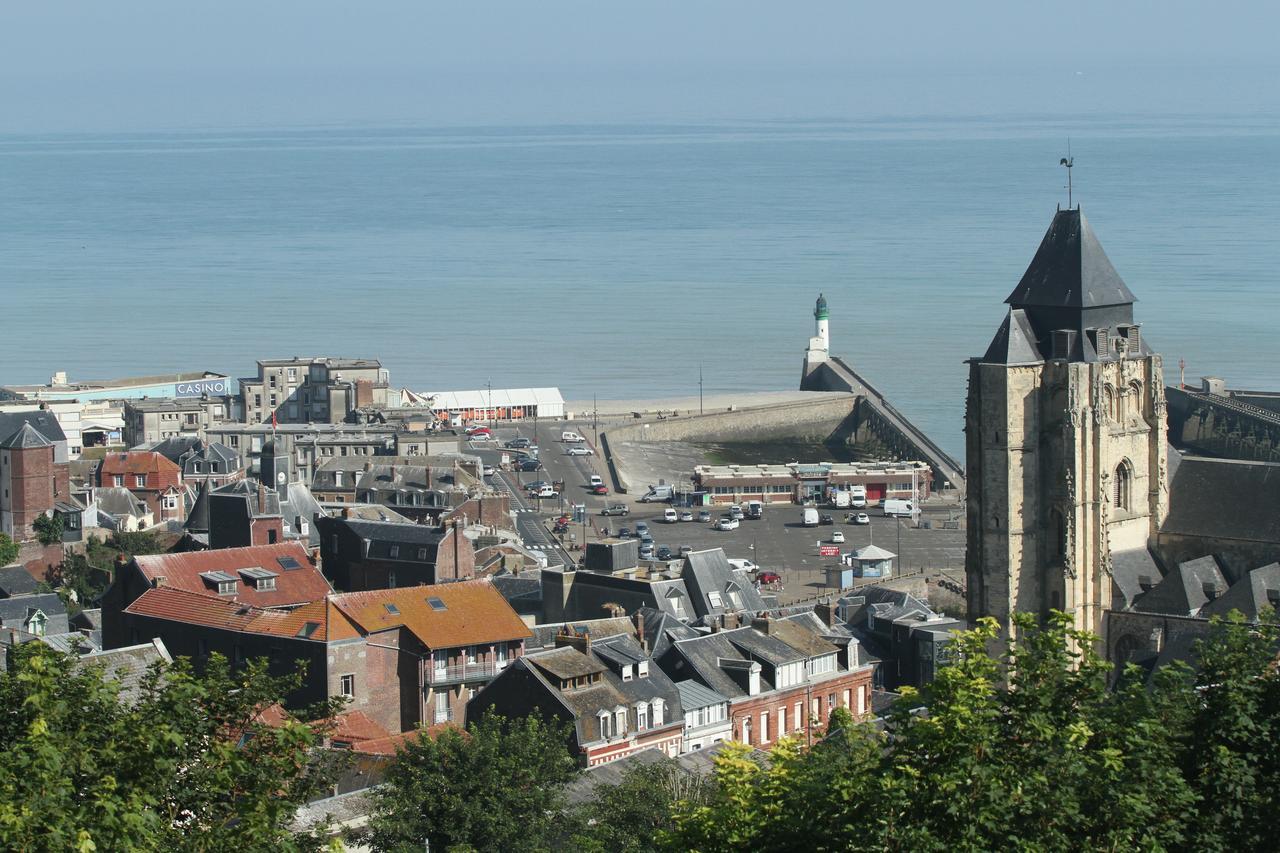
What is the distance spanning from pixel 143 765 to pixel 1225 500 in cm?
3026

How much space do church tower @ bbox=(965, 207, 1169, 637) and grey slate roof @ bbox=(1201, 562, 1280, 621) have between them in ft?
7.01

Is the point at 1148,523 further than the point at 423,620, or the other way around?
the point at 1148,523

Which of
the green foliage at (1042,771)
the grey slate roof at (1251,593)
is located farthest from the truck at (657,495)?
the green foliage at (1042,771)

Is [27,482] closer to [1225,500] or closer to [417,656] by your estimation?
[417,656]

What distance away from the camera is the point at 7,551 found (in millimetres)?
62438

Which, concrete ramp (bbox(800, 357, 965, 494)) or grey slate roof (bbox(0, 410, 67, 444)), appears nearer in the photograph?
grey slate roof (bbox(0, 410, 67, 444))

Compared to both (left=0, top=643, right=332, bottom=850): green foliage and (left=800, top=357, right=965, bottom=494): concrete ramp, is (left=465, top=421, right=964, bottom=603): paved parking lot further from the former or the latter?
(left=0, top=643, right=332, bottom=850): green foliage

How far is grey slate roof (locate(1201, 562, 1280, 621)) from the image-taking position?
44.5 metres

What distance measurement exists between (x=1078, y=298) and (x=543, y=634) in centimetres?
1165

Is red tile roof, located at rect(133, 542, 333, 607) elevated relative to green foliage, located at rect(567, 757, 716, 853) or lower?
elevated

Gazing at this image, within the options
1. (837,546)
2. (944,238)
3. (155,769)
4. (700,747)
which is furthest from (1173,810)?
(944,238)

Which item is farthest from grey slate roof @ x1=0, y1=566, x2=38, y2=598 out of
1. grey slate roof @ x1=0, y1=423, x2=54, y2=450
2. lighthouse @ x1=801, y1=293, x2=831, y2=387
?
lighthouse @ x1=801, y1=293, x2=831, y2=387

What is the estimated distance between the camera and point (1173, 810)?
2114 centimetres

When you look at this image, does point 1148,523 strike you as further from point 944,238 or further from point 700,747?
point 944,238
